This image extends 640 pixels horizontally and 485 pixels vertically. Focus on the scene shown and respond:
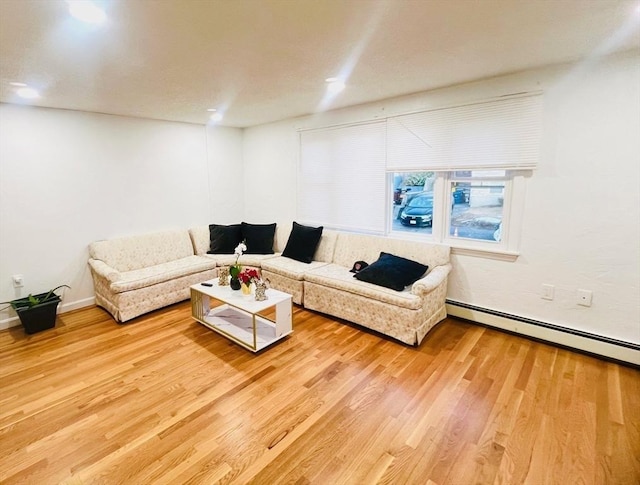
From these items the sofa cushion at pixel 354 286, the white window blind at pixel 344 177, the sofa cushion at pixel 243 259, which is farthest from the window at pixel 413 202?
the sofa cushion at pixel 243 259

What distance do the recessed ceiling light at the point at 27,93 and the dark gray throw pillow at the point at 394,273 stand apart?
340cm

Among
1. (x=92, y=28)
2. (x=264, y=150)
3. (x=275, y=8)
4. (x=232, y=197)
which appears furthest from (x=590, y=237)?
(x=232, y=197)

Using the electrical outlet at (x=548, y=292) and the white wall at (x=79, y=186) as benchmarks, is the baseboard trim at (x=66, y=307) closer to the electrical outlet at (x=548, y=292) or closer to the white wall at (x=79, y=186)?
Answer: the white wall at (x=79, y=186)

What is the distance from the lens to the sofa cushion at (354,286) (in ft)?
9.56

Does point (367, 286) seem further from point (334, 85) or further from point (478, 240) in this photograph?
point (334, 85)

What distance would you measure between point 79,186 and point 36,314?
147 centimetres

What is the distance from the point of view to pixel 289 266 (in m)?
4.07

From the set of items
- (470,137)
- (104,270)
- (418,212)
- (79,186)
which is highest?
(470,137)

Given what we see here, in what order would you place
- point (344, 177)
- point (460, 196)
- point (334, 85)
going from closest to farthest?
point (334, 85) < point (460, 196) < point (344, 177)

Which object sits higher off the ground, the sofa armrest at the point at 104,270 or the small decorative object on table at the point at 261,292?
the sofa armrest at the point at 104,270

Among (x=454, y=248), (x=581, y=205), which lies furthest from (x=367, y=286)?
(x=581, y=205)

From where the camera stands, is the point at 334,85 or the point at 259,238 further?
the point at 259,238

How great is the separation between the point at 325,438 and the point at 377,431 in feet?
1.05

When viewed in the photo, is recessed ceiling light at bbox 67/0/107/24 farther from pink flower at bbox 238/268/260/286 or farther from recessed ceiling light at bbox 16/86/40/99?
pink flower at bbox 238/268/260/286
